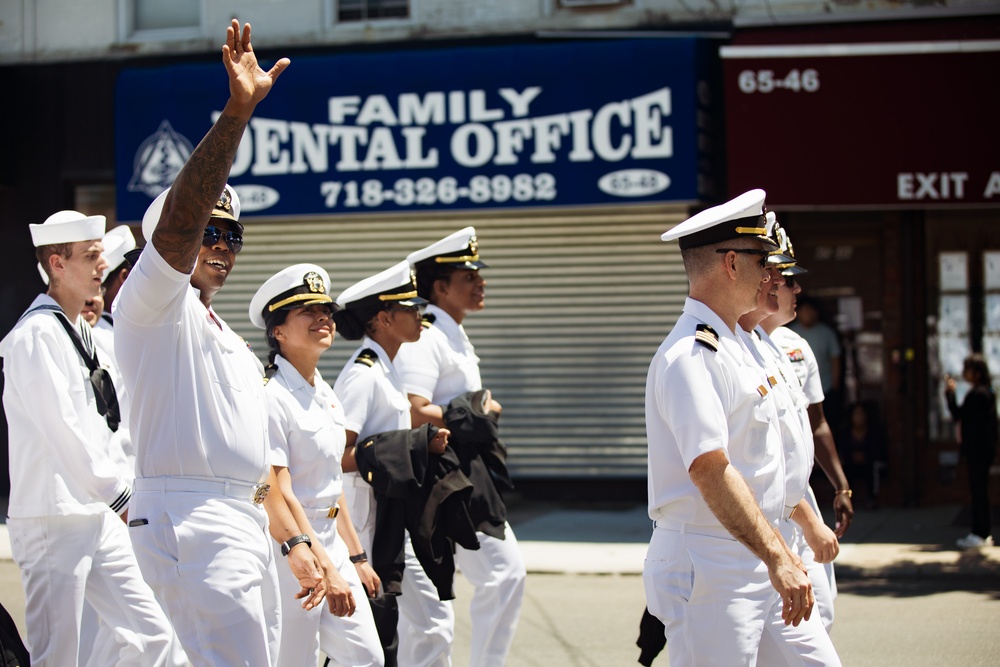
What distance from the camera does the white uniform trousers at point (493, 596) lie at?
6.54 meters

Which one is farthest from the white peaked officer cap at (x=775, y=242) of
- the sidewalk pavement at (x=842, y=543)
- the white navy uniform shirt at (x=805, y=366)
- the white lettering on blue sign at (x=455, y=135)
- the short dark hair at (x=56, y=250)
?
the white lettering on blue sign at (x=455, y=135)

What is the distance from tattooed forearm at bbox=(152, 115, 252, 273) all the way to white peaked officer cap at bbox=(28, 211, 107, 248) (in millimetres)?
2183

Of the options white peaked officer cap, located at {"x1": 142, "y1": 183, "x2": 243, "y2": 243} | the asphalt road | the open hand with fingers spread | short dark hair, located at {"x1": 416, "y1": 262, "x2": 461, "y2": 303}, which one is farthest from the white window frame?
the open hand with fingers spread

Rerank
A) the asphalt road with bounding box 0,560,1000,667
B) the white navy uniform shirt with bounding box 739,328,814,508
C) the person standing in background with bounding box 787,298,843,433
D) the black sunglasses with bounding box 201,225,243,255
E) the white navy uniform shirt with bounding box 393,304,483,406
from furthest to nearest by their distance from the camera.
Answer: the person standing in background with bounding box 787,298,843,433 < the asphalt road with bounding box 0,560,1000,667 < the white navy uniform shirt with bounding box 393,304,483,406 < the white navy uniform shirt with bounding box 739,328,814,508 < the black sunglasses with bounding box 201,225,243,255

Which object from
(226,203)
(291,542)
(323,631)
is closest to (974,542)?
(323,631)

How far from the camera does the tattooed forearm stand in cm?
362

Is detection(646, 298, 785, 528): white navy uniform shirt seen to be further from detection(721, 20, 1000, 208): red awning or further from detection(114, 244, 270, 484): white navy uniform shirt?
detection(721, 20, 1000, 208): red awning

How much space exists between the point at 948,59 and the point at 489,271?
5.03 m

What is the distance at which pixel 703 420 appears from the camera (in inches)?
158

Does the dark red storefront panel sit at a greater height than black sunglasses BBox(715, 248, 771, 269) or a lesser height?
greater

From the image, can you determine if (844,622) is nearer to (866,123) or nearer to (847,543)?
(847,543)

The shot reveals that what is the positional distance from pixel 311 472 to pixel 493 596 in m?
1.71

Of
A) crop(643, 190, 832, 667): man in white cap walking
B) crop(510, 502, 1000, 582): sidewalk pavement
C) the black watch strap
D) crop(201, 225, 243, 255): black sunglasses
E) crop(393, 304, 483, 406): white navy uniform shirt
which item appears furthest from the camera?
crop(510, 502, 1000, 582): sidewalk pavement

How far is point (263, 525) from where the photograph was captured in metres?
4.32
